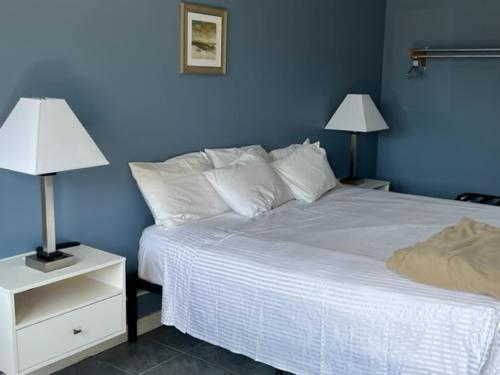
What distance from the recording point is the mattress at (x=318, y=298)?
6.61 ft

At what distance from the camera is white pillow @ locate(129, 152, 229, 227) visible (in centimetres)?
295

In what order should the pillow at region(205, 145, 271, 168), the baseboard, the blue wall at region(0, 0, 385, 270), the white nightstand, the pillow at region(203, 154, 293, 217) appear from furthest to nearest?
the pillow at region(205, 145, 271, 168), the pillow at region(203, 154, 293, 217), the baseboard, the blue wall at region(0, 0, 385, 270), the white nightstand

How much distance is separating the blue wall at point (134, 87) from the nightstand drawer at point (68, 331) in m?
0.45

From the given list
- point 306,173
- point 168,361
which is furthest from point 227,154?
point 168,361

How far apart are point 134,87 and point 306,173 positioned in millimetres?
1260

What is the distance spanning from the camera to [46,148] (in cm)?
226

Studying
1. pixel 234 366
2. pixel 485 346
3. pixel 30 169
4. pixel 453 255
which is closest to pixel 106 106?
pixel 30 169

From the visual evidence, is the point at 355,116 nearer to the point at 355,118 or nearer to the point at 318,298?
the point at 355,118

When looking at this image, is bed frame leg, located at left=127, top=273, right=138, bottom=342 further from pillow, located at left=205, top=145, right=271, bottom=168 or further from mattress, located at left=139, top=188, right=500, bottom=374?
pillow, located at left=205, top=145, right=271, bottom=168

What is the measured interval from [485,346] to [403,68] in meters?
3.76

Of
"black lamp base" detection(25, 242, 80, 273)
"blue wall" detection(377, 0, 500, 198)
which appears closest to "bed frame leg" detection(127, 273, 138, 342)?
"black lamp base" detection(25, 242, 80, 273)

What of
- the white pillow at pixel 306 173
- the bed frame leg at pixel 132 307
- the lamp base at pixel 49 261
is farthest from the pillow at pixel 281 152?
the lamp base at pixel 49 261

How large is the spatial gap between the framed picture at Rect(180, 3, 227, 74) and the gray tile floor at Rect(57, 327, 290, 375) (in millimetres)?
1538

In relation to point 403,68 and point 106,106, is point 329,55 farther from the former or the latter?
point 106,106
